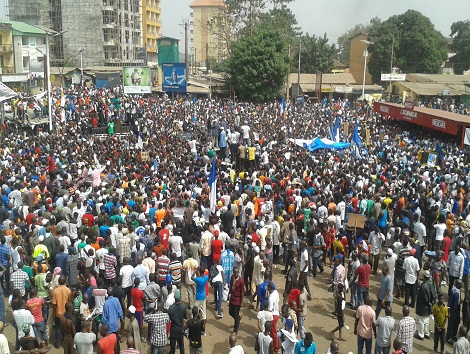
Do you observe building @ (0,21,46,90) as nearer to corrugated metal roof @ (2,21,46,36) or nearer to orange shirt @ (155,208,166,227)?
corrugated metal roof @ (2,21,46,36)

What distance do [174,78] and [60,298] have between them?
32.3 m

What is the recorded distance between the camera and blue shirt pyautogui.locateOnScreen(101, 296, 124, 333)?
7168mm

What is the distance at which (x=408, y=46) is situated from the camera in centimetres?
5741

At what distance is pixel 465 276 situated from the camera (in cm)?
940

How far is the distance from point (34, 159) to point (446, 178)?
44.1 ft

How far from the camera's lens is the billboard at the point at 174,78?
38094 millimetres

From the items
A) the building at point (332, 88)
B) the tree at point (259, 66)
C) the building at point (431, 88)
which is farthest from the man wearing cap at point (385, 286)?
the building at point (332, 88)

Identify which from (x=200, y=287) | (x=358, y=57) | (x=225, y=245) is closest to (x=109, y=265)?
(x=200, y=287)

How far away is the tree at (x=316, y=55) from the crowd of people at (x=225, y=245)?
4121 centimetres

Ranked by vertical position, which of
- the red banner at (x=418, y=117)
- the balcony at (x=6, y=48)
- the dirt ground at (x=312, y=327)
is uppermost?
the balcony at (x=6, y=48)

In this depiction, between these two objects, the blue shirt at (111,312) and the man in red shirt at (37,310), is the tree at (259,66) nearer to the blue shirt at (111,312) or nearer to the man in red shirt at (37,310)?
the man in red shirt at (37,310)

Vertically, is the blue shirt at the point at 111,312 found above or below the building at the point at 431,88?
below

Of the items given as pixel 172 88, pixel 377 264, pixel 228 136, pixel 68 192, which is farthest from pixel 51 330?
pixel 172 88

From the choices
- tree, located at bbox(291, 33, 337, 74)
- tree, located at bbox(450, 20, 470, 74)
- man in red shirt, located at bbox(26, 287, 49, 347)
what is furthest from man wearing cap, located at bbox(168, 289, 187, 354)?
tree, located at bbox(450, 20, 470, 74)
